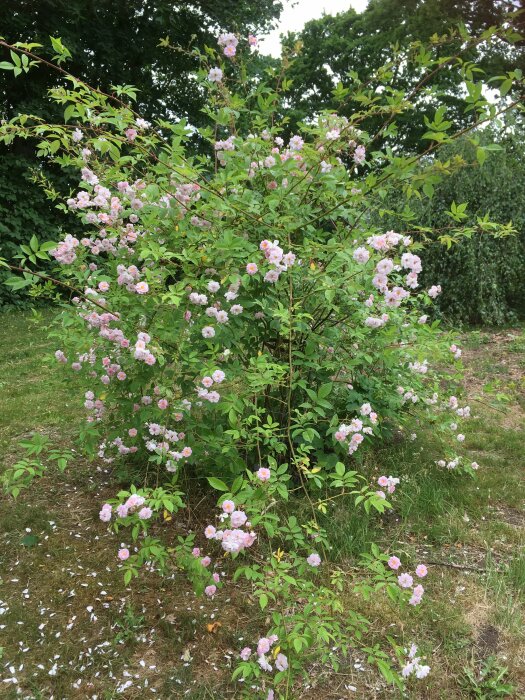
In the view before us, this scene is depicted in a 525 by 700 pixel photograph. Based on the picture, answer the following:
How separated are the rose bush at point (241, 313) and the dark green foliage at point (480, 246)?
4.48 metres

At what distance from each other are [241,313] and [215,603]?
1.20 meters

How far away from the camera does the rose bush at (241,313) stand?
5.70 ft

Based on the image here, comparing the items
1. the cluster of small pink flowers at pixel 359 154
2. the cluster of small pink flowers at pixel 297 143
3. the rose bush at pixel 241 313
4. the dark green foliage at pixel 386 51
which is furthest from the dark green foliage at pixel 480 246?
Answer: the cluster of small pink flowers at pixel 297 143

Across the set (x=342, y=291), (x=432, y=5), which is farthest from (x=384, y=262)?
(x=432, y=5)

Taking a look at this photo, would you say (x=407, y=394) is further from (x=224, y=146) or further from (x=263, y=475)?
(x=224, y=146)

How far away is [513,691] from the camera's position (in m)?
1.62

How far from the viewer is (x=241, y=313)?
212 cm

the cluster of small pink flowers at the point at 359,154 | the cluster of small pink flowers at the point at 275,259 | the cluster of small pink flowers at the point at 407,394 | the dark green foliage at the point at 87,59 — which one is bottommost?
the cluster of small pink flowers at the point at 407,394

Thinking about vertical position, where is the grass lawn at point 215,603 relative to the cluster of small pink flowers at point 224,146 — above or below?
below

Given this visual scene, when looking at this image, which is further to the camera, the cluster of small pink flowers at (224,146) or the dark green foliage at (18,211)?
the dark green foliage at (18,211)

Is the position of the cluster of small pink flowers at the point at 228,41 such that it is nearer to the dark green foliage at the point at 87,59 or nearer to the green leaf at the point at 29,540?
the green leaf at the point at 29,540

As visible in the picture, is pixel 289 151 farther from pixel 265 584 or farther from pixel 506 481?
pixel 506 481

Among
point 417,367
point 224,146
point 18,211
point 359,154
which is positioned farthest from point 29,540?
point 18,211

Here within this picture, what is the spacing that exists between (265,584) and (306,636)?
0.26 m
